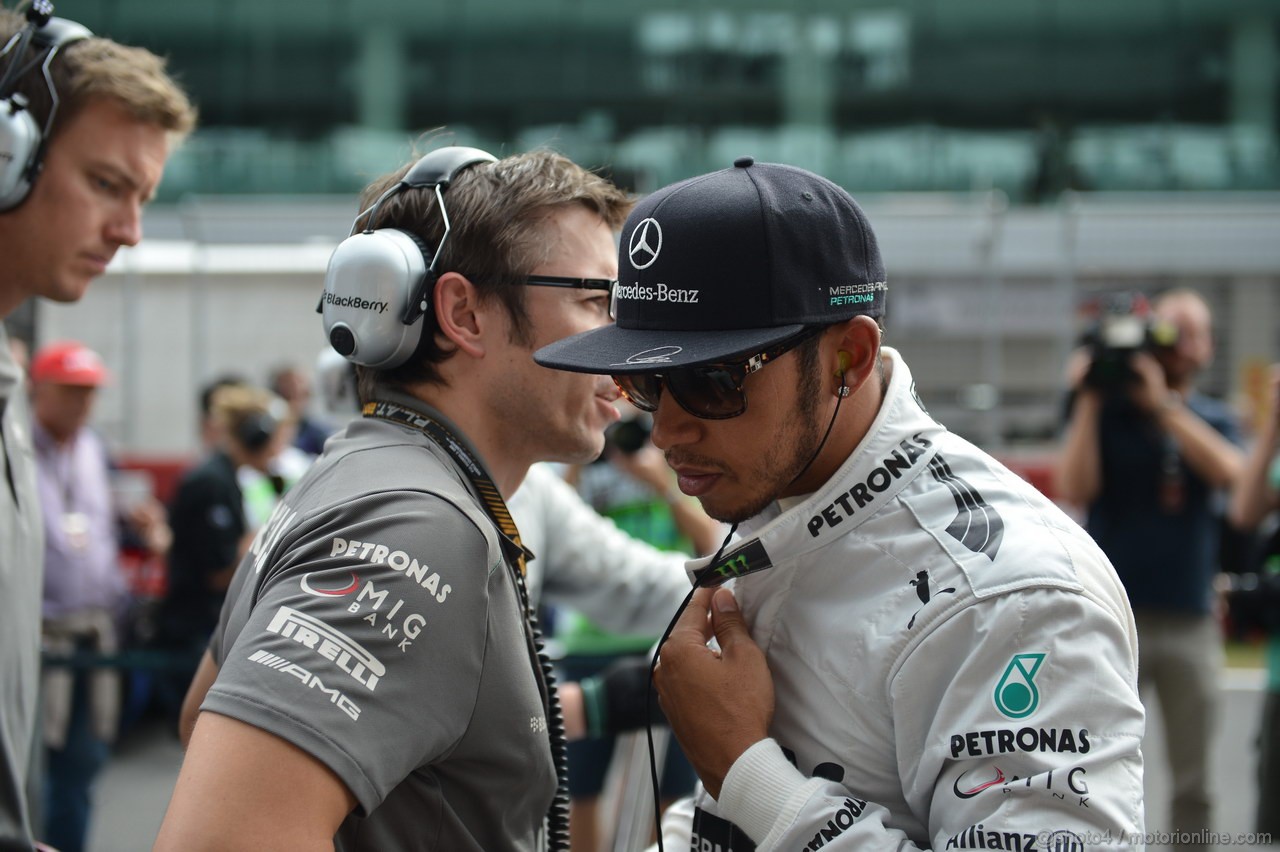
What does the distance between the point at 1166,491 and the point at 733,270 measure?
386 centimetres

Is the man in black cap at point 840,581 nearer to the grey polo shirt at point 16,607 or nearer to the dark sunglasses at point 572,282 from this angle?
the dark sunglasses at point 572,282

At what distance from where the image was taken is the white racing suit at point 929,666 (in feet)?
4.68

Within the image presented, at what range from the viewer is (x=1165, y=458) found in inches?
191

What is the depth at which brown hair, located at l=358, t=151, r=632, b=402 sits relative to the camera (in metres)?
2.02

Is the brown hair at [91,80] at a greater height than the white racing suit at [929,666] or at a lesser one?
greater

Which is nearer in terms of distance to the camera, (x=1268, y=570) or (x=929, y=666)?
(x=929, y=666)

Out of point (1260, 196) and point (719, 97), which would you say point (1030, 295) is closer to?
point (1260, 196)

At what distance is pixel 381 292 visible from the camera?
1.91m

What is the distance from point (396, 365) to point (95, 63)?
109 cm

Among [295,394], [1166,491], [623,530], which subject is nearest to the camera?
[1166,491]

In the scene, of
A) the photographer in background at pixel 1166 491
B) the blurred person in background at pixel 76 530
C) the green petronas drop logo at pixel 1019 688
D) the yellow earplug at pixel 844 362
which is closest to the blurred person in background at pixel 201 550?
the blurred person in background at pixel 76 530

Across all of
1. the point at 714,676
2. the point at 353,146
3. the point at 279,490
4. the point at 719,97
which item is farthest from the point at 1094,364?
the point at 353,146

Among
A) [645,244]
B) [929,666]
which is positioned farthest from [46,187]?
[929,666]

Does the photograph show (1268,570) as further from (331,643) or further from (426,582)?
(331,643)
